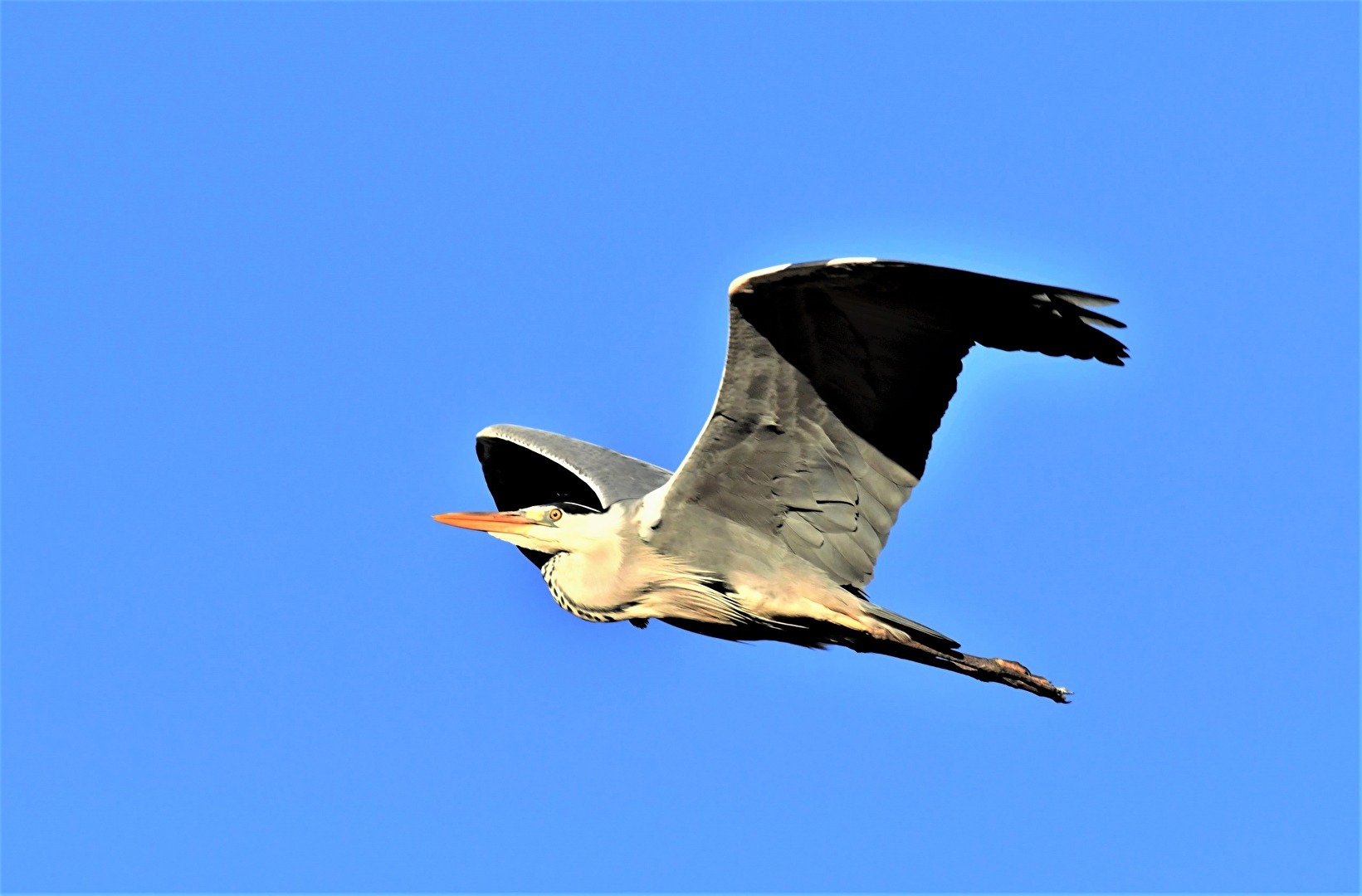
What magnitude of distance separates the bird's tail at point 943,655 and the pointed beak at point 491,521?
2.28m

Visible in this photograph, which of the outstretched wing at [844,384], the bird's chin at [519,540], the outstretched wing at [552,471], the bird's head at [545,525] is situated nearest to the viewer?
the outstretched wing at [844,384]

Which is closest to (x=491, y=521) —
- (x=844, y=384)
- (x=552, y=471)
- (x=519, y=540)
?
(x=519, y=540)

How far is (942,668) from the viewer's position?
965cm

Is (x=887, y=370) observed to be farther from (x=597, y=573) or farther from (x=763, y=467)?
(x=597, y=573)

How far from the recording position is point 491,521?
34.1 feet

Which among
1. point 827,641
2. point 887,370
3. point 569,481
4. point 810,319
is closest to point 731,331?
point 810,319

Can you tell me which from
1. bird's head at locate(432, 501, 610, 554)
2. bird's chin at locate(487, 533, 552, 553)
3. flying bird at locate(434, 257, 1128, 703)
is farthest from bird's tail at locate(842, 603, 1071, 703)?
bird's chin at locate(487, 533, 552, 553)

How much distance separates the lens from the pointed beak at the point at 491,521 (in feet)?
33.8

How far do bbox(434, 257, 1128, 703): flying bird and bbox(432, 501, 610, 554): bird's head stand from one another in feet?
0.04

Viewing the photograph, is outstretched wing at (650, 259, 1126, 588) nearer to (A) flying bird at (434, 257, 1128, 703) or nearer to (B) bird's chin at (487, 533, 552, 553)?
(A) flying bird at (434, 257, 1128, 703)

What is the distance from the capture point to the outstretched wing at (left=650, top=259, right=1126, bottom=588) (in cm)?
814

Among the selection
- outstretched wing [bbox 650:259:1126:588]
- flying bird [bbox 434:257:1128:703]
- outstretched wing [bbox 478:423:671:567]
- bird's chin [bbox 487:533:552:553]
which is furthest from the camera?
outstretched wing [bbox 478:423:671:567]

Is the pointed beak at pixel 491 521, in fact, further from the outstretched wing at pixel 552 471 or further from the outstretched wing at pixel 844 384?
the outstretched wing at pixel 844 384

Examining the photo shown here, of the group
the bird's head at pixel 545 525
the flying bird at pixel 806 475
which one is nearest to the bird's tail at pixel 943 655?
the flying bird at pixel 806 475
